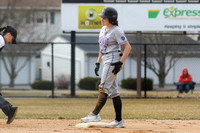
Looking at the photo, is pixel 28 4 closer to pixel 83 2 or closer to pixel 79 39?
pixel 79 39

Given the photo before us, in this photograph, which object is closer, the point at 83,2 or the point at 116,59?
the point at 116,59

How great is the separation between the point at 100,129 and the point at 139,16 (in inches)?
416

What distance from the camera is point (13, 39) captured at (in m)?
7.75

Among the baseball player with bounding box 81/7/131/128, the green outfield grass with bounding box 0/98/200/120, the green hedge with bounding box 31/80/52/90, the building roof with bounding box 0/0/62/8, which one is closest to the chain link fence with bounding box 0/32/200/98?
the green hedge with bounding box 31/80/52/90

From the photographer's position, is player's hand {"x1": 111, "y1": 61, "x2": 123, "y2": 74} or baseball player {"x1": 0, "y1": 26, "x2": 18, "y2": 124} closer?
player's hand {"x1": 111, "y1": 61, "x2": 123, "y2": 74}

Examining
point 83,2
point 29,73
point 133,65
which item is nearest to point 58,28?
point 29,73

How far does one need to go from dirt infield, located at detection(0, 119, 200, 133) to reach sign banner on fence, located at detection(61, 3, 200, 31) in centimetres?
889

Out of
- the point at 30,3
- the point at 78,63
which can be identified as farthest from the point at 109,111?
the point at 30,3

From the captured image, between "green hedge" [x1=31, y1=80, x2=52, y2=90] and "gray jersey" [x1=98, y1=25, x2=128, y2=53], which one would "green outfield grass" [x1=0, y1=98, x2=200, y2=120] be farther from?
"green hedge" [x1=31, y1=80, x2=52, y2=90]

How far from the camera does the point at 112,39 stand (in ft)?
24.7

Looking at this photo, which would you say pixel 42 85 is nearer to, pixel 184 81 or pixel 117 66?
pixel 184 81

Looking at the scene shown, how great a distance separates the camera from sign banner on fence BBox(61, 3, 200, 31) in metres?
17.3

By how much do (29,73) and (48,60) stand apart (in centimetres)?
628

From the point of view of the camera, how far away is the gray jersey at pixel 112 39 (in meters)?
7.46
